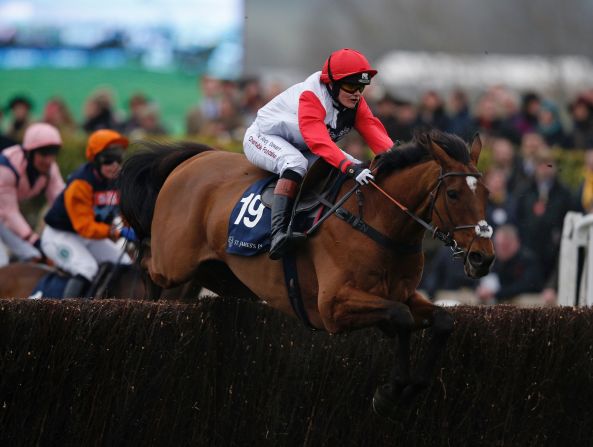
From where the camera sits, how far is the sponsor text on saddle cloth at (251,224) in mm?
6543

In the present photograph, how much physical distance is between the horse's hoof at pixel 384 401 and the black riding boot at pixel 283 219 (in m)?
0.90

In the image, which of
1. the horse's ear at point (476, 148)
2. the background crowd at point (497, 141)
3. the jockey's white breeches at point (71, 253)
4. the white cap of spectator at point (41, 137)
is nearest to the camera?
the horse's ear at point (476, 148)

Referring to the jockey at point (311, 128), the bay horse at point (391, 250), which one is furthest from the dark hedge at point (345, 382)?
the jockey at point (311, 128)

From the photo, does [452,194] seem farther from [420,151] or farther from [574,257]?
[574,257]

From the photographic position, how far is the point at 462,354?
6.44m

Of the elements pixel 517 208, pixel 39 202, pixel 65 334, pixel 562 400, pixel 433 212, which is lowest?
pixel 39 202

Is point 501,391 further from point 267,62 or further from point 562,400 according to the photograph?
point 267,62

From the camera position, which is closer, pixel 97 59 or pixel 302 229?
pixel 302 229

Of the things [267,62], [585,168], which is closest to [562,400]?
[585,168]

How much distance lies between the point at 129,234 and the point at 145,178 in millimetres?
649

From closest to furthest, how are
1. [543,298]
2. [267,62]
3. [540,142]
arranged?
[543,298] < [540,142] < [267,62]

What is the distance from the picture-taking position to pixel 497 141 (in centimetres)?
1178

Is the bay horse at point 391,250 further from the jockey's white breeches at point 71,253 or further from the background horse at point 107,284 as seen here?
the jockey's white breeches at point 71,253

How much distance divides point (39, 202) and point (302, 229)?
6.73 m
